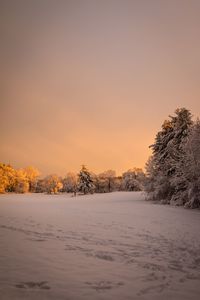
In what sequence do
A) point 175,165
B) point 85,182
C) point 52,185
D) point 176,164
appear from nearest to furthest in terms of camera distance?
point 176,164
point 175,165
point 85,182
point 52,185

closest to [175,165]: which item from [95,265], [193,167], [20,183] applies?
[193,167]

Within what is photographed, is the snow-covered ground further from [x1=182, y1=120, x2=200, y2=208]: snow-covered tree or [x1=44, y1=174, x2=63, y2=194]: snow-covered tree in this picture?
[x1=44, y1=174, x2=63, y2=194]: snow-covered tree

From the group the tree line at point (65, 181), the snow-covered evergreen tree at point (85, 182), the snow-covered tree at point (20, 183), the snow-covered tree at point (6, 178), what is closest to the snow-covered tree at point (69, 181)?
the tree line at point (65, 181)

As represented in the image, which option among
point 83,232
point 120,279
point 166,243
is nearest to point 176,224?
point 166,243

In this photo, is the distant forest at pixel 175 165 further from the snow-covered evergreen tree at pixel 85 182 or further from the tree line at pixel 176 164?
the snow-covered evergreen tree at pixel 85 182

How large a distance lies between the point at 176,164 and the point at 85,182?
4211 centimetres

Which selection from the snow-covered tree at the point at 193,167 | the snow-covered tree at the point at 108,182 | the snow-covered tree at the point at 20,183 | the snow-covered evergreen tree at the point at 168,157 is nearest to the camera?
the snow-covered tree at the point at 193,167

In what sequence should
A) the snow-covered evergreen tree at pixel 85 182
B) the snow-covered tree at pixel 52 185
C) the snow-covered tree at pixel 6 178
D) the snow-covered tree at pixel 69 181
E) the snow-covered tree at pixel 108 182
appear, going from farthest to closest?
the snow-covered tree at pixel 108 182
the snow-covered tree at pixel 69 181
the snow-covered tree at pixel 52 185
the snow-covered tree at pixel 6 178
the snow-covered evergreen tree at pixel 85 182

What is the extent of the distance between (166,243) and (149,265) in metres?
3.66

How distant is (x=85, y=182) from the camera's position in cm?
6775

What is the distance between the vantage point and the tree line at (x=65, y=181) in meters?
68.3

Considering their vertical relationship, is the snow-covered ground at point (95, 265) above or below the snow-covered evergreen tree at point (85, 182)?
below

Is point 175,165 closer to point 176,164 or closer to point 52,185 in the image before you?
point 176,164

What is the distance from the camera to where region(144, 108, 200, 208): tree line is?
25.4m
